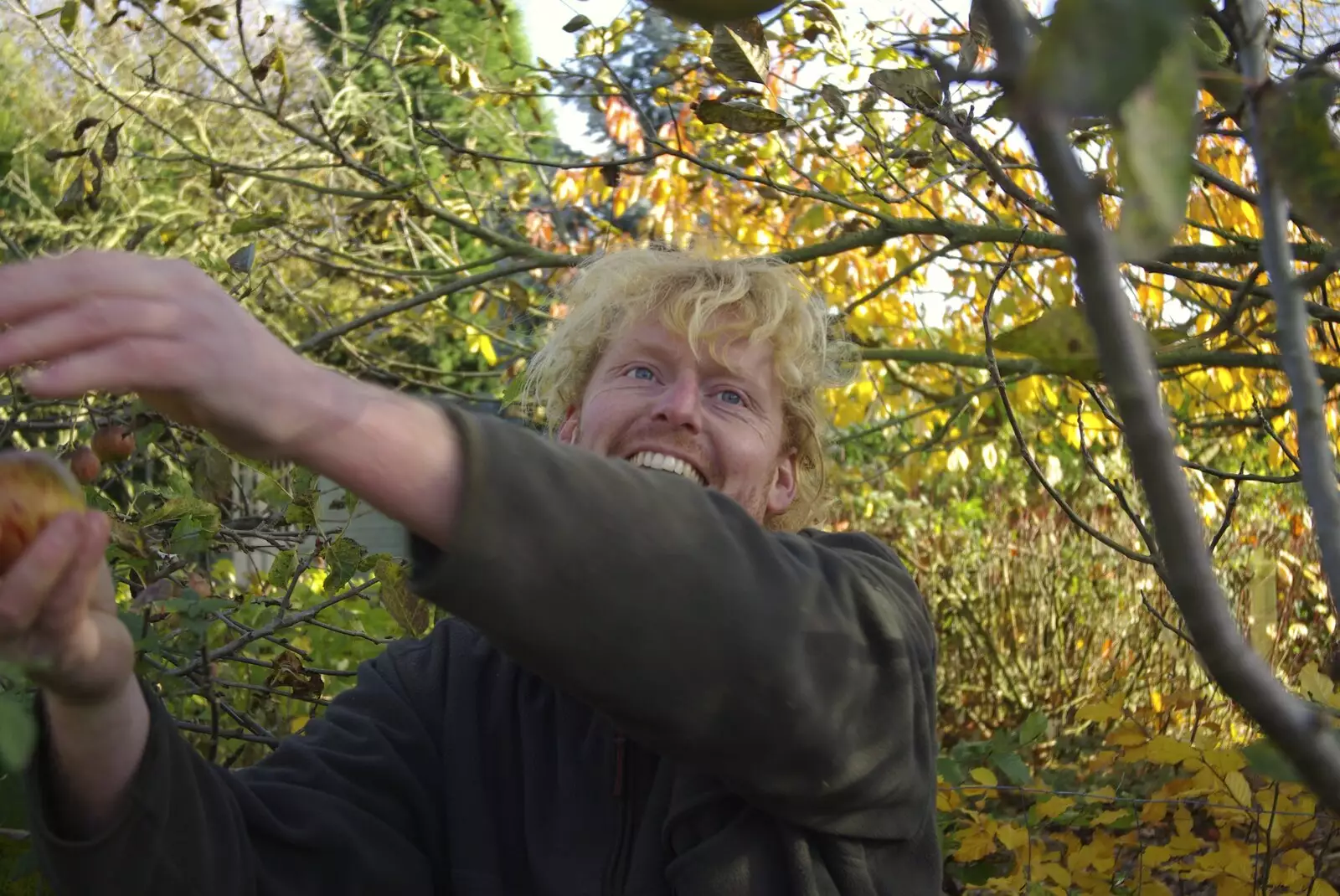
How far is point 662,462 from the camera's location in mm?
1816

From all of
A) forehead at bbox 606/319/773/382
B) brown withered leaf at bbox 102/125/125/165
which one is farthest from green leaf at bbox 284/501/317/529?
brown withered leaf at bbox 102/125/125/165

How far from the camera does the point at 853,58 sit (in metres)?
3.79

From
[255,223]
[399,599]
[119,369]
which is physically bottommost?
[119,369]

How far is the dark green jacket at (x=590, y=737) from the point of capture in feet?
3.21

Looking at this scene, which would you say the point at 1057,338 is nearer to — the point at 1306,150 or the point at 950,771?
the point at 1306,150

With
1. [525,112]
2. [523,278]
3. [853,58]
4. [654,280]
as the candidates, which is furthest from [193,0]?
[525,112]

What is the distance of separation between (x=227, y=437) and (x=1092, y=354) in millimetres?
548

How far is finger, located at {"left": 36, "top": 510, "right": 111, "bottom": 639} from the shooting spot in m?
1.01

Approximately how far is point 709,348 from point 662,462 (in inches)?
7.4

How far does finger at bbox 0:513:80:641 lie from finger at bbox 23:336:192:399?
0.64 feet

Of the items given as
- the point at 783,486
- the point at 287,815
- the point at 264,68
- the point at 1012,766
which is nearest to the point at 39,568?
the point at 287,815

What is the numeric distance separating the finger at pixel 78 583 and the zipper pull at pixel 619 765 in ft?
2.27

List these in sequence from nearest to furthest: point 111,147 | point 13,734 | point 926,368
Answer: point 13,734 < point 111,147 < point 926,368

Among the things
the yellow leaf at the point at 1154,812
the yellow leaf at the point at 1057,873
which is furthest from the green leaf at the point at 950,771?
the yellow leaf at the point at 1154,812
